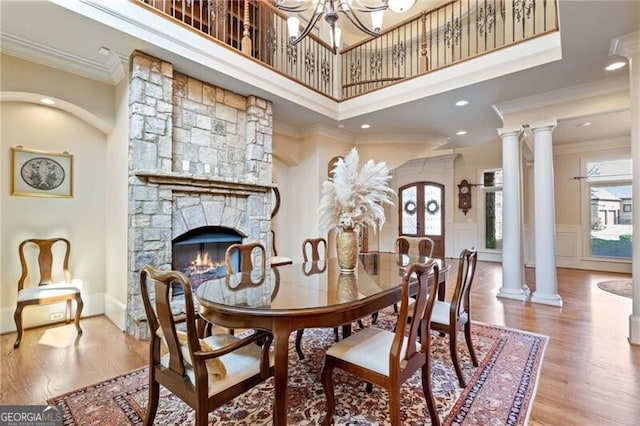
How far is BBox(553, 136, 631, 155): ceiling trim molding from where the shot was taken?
6.21m

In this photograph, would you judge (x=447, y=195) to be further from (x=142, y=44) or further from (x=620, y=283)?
(x=142, y=44)

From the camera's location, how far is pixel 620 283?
5238 millimetres

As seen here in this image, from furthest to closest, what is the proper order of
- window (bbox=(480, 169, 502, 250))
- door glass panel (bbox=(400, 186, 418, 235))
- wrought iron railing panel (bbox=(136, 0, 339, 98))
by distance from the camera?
1. door glass panel (bbox=(400, 186, 418, 235))
2. window (bbox=(480, 169, 502, 250))
3. wrought iron railing panel (bbox=(136, 0, 339, 98))

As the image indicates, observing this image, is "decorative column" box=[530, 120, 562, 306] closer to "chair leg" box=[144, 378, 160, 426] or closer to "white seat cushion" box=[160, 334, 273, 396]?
"white seat cushion" box=[160, 334, 273, 396]

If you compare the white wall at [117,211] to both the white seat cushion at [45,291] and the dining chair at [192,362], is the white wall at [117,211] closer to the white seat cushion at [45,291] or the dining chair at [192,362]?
the white seat cushion at [45,291]

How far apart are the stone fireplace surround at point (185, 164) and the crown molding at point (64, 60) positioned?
389mm

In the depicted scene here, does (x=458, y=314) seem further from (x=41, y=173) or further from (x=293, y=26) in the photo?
(x=41, y=173)

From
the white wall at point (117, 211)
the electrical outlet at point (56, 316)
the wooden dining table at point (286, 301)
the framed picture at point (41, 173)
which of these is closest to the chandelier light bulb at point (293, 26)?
the white wall at point (117, 211)

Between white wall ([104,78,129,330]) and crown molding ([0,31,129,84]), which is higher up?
crown molding ([0,31,129,84])

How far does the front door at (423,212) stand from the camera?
860cm

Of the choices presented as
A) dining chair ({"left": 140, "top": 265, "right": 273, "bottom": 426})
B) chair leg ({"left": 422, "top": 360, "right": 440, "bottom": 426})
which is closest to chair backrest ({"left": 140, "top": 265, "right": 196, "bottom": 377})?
dining chair ({"left": 140, "top": 265, "right": 273, "bottom": 426})

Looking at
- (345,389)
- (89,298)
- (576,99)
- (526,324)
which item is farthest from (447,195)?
(89,298)

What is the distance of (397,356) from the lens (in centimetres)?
147

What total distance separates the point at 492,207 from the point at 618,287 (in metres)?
3.30
